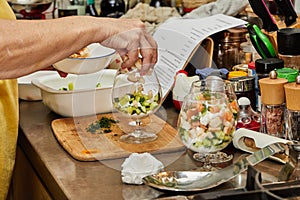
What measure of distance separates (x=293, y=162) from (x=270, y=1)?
703mm

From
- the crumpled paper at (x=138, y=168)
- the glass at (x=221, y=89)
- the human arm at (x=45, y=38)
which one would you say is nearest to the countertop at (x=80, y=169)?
the crumpled paper at (x=138, y=168)

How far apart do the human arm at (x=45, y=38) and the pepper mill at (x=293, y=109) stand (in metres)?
0.36

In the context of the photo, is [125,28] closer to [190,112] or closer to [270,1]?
[190,112]

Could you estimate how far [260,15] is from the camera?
5.07 feet

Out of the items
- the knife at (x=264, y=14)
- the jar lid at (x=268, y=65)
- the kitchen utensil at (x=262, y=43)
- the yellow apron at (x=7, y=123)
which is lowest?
the yellow apron at (x=7, y=123)

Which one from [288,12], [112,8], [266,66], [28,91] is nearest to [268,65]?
[266,66]

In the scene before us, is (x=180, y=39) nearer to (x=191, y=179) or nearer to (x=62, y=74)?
(x=62, y=74)

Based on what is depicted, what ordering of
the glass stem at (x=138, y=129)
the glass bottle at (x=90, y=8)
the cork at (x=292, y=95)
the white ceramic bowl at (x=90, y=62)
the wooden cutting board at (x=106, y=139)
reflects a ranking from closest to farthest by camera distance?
the cork at (x=292, y=95)
the wooden cutting board at (x=106, y=139)
the glass stem at (x=138, y=129)
the white ceramic bowl at (x=90, y=62)
the glass bottle at (x=90, y=8)

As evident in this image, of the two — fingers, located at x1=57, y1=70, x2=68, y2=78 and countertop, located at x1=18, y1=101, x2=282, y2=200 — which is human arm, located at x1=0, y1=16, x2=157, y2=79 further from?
fingers, located at x1=57, y1=70, x2=68, y2=78

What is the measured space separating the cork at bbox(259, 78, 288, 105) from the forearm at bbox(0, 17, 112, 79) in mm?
351

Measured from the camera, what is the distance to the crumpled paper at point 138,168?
121cm

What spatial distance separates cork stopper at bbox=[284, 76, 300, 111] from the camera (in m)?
1.25

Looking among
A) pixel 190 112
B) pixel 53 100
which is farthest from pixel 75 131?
pixel 190 112

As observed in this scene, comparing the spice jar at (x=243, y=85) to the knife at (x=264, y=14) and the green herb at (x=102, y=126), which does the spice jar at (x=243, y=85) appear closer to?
the knife at (x=264, y=14)
